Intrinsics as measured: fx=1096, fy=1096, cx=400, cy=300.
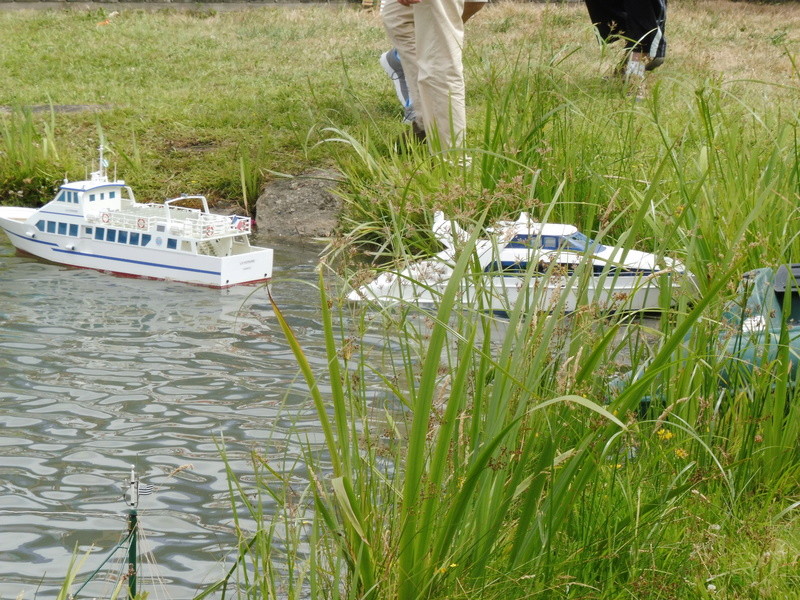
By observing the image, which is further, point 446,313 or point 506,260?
point 506,260

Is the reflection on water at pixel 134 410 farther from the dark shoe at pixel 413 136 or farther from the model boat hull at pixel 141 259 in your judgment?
the dark shoe at pixel 413 136

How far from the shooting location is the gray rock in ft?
25.6

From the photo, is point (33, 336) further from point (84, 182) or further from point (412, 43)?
point (412, 43)

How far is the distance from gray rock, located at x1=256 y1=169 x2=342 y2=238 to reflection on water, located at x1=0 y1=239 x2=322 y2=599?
3.13 ft

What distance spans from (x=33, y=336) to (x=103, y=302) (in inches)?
34.2

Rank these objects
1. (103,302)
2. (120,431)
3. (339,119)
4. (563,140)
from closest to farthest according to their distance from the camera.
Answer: (120,431) → (563,140) → (103,302) → (339,119)

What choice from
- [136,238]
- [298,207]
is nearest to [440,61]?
[298,207]

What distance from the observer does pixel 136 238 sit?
23.3 feet

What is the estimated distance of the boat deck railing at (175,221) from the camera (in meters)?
7.02

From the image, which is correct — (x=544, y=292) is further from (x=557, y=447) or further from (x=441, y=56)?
(x=441, y=56)

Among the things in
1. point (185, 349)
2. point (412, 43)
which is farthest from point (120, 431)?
point (412, 43)

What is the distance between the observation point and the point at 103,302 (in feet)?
20.5

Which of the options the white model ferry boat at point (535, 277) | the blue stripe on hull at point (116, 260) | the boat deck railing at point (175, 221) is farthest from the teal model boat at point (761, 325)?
the boat deck railing at point (175, 221)

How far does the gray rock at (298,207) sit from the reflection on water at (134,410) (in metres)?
0.96
